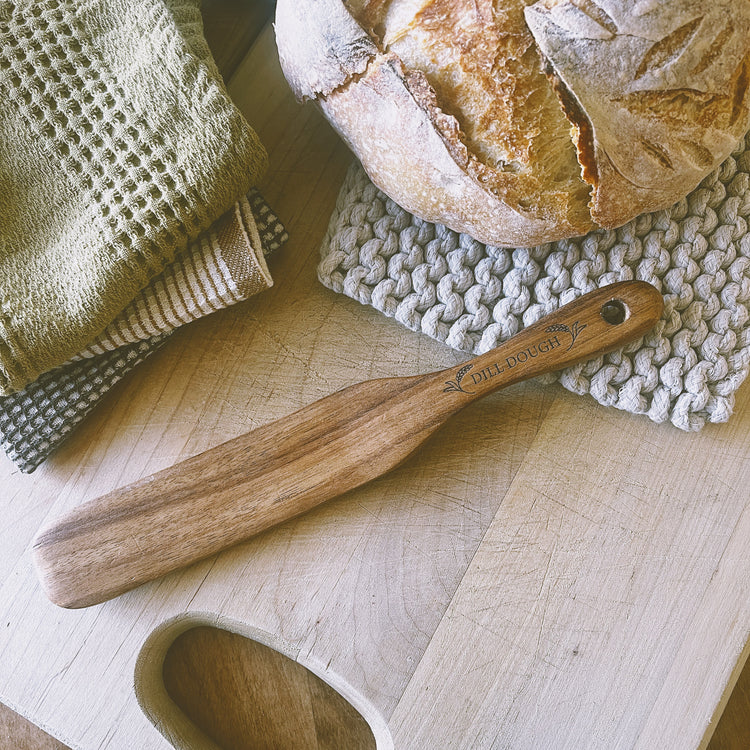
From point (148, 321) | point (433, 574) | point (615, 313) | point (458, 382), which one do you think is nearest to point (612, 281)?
point (615, 313)

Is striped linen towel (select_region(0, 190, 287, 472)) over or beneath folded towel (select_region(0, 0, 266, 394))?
beneath

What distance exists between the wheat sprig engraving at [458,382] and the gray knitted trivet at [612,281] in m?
0.03

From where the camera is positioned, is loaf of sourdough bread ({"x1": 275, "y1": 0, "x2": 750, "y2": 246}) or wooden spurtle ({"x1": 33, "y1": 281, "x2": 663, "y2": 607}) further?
wooden spurtle ({"x1": 33, "y1": 281, "x2": 663, "y2": 607})

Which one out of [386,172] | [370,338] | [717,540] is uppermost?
[386,172]

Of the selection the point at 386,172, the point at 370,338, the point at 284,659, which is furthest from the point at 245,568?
the point at 386,172

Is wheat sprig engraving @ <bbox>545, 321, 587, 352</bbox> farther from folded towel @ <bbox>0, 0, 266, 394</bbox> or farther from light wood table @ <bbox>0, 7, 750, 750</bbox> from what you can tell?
folded towel @ <bbox>0, 0, 266, 394</bbox>

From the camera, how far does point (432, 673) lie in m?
0.70

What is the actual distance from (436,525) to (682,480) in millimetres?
252

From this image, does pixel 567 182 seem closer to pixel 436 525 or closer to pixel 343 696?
pixel 436 525

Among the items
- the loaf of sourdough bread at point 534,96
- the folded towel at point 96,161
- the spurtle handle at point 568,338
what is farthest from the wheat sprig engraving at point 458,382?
the folded towel at point 96,161

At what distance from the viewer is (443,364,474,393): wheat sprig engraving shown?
70 cm

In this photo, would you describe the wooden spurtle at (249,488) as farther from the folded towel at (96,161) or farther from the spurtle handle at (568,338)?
the folded towel at (96,161)

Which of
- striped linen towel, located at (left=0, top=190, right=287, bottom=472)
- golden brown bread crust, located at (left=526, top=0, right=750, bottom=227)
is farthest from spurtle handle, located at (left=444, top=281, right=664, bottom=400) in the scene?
striped linen towel, located at (left=0, top=190, right=287, bottom=472)

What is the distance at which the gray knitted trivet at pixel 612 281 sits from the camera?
704 mm
